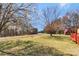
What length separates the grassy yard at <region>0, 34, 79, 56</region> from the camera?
92.8 inches

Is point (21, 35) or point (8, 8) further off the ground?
point (8, 8)

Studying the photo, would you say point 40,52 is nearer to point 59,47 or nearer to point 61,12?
point 59,47

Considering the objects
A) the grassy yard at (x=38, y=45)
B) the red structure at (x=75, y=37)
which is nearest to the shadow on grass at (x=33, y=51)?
the grassy yard at (x=38, y=45)

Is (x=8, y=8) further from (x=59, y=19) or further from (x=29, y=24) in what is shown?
(x=59, y=19)

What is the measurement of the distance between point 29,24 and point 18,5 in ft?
0.59

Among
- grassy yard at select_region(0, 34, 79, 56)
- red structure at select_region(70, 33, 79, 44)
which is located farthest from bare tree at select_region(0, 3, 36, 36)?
red structure at select_region(70, 33, 79, 44)

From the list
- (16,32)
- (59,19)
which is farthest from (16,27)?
(59,19)

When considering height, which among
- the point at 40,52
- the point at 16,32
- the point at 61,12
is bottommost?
the point at 40,52

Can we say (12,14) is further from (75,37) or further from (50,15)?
(75,37)

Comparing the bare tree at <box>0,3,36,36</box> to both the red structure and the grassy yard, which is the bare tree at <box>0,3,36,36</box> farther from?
the red structure

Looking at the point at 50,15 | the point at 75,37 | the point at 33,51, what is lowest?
the point at 33,51

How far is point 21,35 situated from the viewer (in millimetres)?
2404

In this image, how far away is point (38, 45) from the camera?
93.7 inches

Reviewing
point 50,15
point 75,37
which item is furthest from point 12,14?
point 75,37
